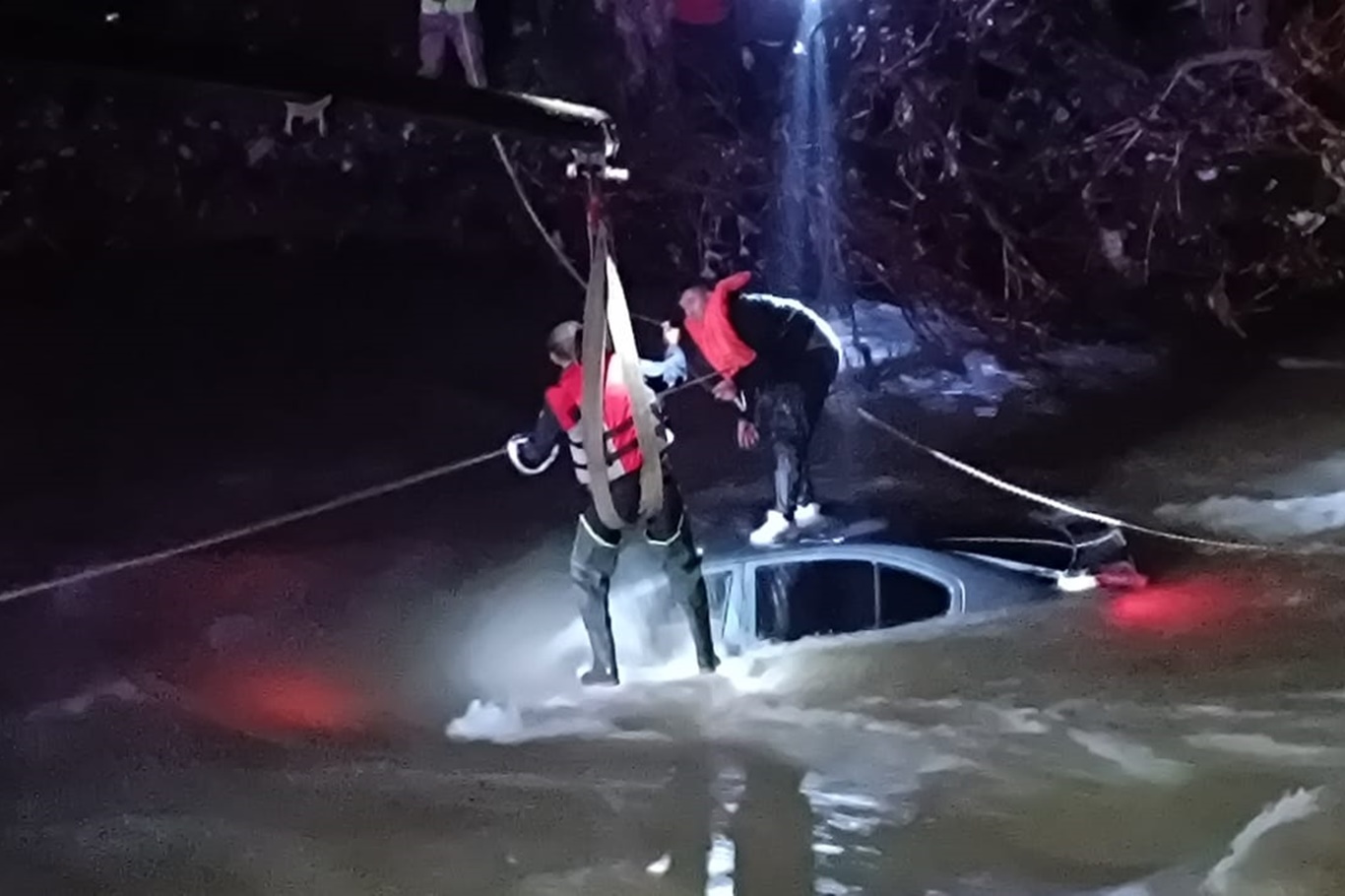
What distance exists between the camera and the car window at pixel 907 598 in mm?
2174

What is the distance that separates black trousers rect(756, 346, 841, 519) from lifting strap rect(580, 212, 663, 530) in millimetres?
725

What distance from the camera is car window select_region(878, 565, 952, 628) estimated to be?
217cm

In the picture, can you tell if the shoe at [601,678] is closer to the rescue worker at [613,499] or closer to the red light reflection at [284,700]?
the rescue worker at [613,499]

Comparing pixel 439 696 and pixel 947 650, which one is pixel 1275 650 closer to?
pixel 947 650

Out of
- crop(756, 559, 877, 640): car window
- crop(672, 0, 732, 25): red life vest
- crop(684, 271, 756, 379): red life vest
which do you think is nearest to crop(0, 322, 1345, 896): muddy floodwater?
crop(756, 559, 877, 640): car window

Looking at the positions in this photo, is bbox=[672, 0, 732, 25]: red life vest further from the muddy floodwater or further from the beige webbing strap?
the beige webbing strap

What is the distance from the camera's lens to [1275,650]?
1902 millimetres

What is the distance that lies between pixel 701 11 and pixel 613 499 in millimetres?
2219

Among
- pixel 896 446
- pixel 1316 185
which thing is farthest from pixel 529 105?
pixel 1316 185

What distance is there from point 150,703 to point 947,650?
939 millimetres

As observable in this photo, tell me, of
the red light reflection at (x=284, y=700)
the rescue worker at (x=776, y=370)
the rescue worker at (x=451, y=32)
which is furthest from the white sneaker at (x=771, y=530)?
the rescue worker at (x=451, y=32)

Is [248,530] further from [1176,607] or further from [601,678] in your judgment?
[1176,607]

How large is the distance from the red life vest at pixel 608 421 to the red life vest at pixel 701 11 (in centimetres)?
213

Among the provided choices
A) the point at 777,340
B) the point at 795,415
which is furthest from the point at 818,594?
the point at 777,340
